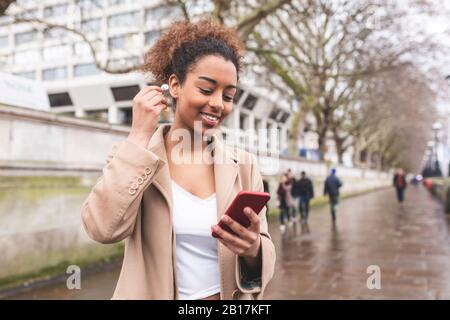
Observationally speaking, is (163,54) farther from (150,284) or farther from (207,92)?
(150,284)

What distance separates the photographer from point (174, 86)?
1.61m

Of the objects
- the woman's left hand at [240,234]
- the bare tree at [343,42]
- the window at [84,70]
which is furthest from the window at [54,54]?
the woman's left hand at [240,234]

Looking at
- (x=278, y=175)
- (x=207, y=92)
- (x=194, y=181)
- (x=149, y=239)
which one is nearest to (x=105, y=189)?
(x=149, y=239)

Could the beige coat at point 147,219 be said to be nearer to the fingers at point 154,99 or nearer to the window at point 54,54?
the fingers at point 154,99

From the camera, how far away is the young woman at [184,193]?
1332 millimetres

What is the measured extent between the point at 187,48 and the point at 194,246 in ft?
2.34

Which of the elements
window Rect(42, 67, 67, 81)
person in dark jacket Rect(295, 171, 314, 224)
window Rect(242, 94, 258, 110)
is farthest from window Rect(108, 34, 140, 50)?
window Rect(242, 94, 258, 110)

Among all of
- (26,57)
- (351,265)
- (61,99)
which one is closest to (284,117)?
(61,99)

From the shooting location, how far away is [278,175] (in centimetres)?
1609

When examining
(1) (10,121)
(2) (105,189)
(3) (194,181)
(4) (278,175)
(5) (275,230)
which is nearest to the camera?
(2) (105,189)

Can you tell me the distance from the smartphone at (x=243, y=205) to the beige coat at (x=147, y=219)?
18 cm

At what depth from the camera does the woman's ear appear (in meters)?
1.59
